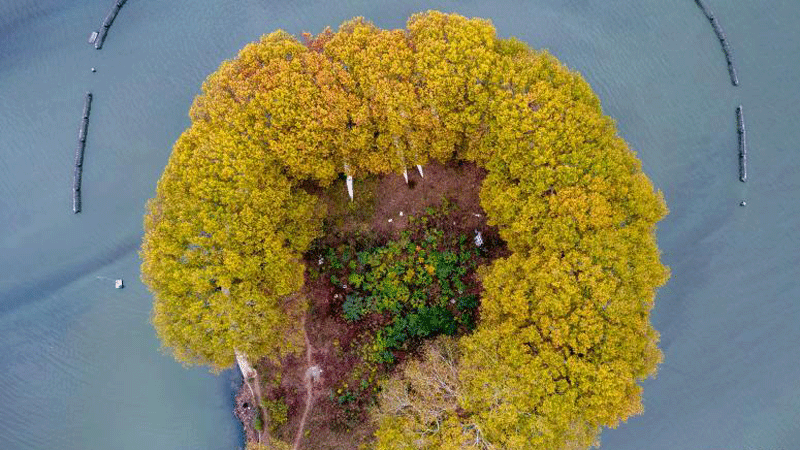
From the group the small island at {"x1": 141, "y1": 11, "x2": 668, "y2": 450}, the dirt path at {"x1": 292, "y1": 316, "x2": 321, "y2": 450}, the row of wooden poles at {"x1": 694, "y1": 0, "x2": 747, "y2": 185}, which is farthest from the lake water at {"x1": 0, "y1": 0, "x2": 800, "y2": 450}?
the small island at {"x1": 141, "y1": 11, "x2": 668, "y2": 450}

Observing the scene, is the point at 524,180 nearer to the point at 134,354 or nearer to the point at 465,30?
the point at 465,30

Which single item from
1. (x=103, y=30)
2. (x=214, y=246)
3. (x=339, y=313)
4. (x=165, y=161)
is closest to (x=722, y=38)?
(x=339, y=313)

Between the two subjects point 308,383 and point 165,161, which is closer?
point 308,383

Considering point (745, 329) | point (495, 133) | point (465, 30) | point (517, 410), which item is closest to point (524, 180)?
point (495, 133)

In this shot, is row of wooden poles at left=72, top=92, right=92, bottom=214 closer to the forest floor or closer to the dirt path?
the forest floor

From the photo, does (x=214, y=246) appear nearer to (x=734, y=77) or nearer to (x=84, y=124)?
(x=84, y=124)

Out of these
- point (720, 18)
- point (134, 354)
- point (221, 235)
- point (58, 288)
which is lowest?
point (134, 354)
